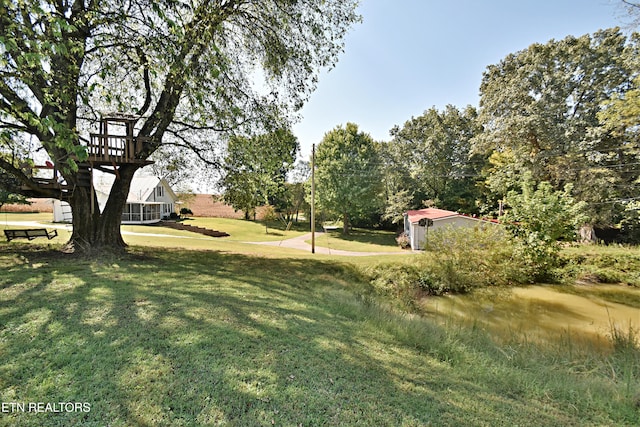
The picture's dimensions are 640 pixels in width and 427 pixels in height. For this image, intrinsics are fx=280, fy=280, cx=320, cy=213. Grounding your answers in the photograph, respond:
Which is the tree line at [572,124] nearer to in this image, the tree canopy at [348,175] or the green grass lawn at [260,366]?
the green grass lawn at [260,366]

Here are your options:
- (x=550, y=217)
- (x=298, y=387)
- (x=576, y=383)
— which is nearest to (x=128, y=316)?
(x=298, y=387)

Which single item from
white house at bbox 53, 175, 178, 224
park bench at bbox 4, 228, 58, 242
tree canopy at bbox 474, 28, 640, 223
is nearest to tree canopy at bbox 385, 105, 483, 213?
tree canopy at bbox 474, 28, 640, 223

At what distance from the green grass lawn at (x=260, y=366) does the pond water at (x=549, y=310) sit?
7.92ft

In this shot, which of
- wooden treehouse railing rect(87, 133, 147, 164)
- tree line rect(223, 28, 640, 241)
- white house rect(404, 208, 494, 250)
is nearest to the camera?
wooden treehouse railing rect(87, 133, 147, 164)

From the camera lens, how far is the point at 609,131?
59.2 feet

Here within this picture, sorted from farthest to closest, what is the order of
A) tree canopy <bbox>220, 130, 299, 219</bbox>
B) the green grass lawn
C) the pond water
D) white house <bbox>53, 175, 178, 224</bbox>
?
white house <bbox>53, 175, 178, 224</bbox>, tree canopy <bbox>220, 130, 299, 219</bbox>, the pond water, the green grass lawn

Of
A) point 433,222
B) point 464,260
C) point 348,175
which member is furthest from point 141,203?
point 464,260

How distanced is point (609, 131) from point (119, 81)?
89.1ft

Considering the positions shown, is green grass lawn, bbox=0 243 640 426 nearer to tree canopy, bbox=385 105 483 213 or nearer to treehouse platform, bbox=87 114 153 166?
treehouse platform, bbox=87 114 153 166

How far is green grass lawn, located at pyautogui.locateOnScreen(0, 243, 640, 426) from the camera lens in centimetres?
260

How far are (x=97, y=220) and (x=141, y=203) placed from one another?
2417 cm

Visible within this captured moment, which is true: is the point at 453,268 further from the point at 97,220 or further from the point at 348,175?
the point at 348,175

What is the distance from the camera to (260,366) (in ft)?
10.6

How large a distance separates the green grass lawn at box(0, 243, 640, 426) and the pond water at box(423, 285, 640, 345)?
2.41 metres
